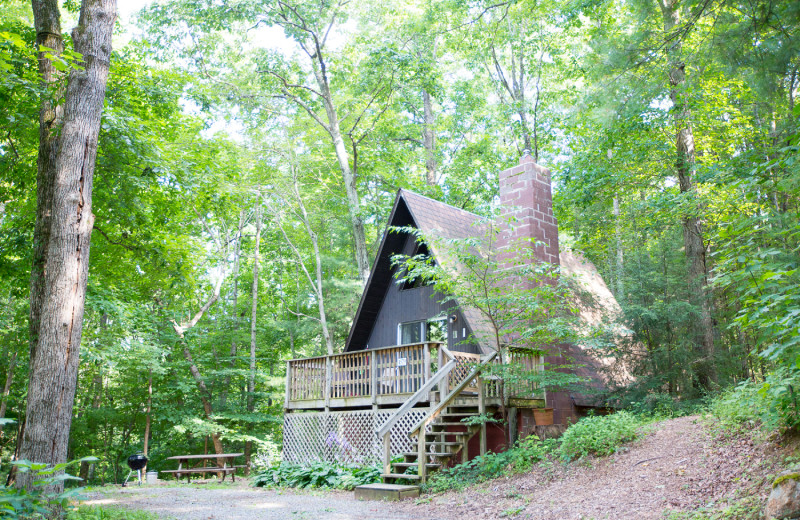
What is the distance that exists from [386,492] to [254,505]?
1.96 metres

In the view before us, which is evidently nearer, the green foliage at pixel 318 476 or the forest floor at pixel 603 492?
the forest floor at pixel 603 492

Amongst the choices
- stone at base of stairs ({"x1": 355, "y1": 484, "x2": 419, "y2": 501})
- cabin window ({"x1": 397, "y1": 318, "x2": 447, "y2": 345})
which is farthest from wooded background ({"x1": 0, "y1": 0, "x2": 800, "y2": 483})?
stone at base of stairs ({"x1": 355, "y1": 484, "x2": 419, "y2": 501})

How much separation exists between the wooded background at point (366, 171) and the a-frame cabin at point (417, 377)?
6.99ft

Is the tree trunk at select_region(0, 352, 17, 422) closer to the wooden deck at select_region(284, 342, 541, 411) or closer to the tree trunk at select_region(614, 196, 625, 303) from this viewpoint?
the wooden deck at select_region(284, 342, 541, 411)

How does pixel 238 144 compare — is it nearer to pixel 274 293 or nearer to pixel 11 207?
pixel 274 293

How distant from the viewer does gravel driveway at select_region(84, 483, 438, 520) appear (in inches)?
281

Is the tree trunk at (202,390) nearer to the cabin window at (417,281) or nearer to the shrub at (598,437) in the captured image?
the cabin window at (417,281)

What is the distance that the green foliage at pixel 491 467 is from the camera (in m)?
8.30

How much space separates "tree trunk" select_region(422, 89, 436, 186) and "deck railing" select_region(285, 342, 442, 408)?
32.4 ft

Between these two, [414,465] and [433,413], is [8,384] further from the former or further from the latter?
[433,413]

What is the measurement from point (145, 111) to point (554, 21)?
1375 cm

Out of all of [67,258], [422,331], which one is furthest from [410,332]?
[67,258]

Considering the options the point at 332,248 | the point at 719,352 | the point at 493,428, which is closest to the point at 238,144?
the point at 332,248

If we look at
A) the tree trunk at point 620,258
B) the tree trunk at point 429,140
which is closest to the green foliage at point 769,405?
the tree trunk at point 620,258
